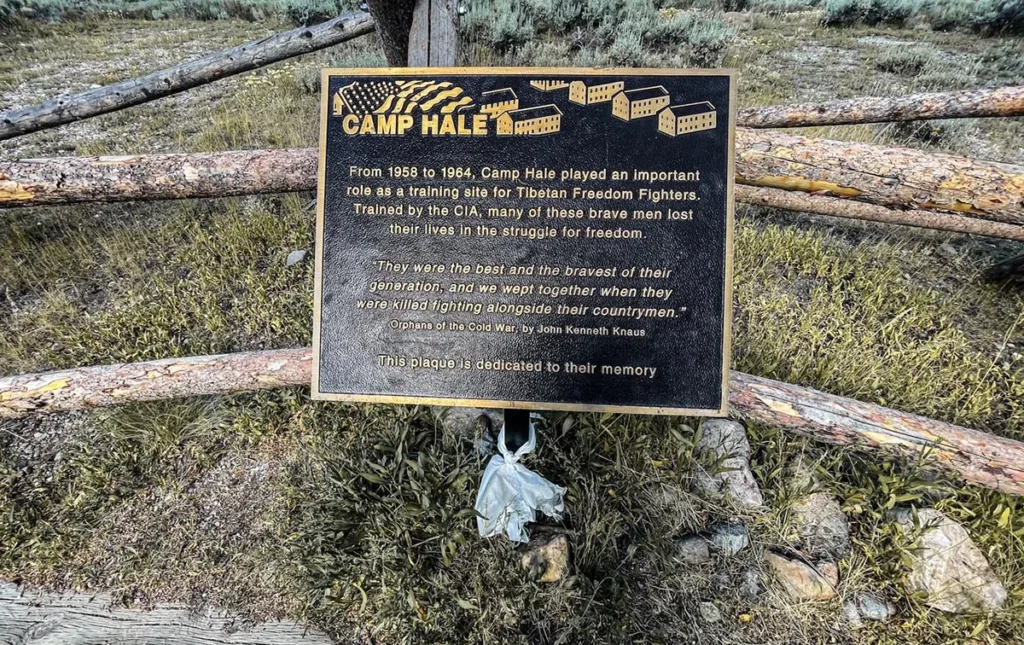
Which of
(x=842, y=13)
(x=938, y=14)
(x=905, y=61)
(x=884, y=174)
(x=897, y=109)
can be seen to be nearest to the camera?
(x=884, y=174)

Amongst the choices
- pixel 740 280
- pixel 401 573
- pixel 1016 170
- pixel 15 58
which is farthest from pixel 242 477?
pixel 15 58

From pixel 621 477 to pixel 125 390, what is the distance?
273 centimetres

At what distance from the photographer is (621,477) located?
2512mm

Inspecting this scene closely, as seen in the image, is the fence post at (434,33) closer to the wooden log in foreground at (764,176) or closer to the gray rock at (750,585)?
the wooden log in foreground at (764,176)

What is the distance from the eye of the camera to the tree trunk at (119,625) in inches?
85.5

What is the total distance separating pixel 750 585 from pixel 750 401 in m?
0.88

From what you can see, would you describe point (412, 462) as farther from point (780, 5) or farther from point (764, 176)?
point (780, 5)

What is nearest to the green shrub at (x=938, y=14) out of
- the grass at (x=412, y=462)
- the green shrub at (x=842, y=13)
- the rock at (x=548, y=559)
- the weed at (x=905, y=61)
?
the green shrub at (x=842, y=13)

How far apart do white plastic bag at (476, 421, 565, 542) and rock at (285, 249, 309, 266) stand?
2.62 m

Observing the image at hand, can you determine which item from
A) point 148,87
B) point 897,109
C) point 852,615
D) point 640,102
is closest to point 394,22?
point 640,102

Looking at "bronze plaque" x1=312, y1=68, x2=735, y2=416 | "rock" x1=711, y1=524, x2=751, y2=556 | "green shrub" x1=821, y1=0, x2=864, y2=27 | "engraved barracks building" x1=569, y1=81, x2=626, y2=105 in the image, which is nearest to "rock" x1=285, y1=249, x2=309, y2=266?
"bronze plaque" x1=312, y1=68, x2=735, y2=416

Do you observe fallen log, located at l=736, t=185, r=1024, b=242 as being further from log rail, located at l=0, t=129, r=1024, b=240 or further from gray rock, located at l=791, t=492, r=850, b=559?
gray rock, located at l=791, t=492, r=850, b=559

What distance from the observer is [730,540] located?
2.33 meters

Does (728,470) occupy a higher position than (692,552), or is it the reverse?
(728,470)
